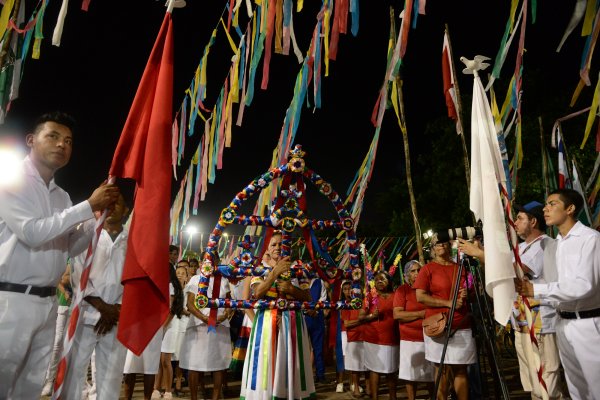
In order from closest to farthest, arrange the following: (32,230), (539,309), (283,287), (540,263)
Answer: (32,230) < (283,287) < (540,263) < (539,309)

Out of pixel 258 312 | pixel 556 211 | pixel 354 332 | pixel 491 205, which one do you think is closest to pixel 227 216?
pixel 258 312

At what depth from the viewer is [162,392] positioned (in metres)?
7.43

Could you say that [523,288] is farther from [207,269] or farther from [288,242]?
[207,269]

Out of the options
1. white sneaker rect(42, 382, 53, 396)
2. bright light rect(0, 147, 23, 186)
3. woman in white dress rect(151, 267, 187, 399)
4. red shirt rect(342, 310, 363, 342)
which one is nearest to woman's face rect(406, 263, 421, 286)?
red shirt rect(342, 310, 363, 342)

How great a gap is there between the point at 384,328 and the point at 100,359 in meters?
4.27

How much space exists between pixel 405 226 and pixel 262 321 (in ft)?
61.8

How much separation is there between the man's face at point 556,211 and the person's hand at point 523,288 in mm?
718

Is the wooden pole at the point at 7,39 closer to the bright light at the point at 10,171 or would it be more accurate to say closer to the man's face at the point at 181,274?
the bright light at the point at 10,171

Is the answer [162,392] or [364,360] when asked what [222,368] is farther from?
[364,360]

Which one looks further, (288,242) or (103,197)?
(288,242)

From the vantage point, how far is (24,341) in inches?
114

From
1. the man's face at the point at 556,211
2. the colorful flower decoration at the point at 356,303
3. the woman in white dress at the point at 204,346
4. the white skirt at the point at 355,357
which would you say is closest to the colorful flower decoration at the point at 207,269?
the colorful flower decoration at the point at 356,303

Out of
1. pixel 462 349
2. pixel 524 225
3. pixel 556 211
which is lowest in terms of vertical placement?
pixel 462 349

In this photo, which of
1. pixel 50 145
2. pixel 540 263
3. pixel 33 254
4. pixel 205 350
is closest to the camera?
pixel 33 254
